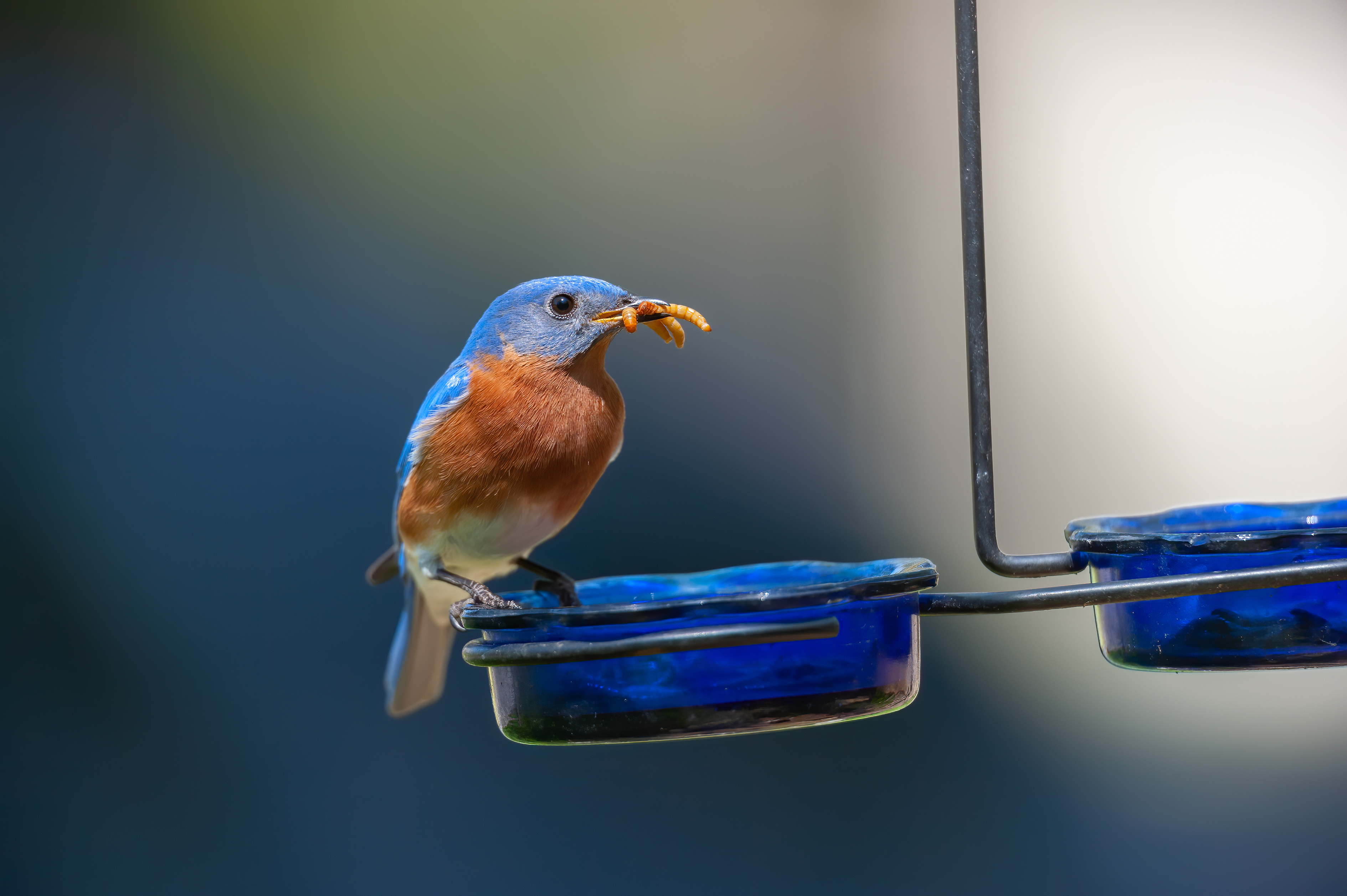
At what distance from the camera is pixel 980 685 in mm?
3734

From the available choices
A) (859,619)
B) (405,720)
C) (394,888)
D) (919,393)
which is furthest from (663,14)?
(859,619)

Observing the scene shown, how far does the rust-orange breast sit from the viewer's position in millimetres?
1646

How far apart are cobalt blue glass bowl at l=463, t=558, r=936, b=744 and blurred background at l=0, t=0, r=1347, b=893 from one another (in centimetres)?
232

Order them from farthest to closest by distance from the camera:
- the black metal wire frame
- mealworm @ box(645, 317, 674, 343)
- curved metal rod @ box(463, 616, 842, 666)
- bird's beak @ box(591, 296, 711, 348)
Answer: mealworm @ box(645, 317, 674, 343) → bird's beak @ box(591, 296, 711, 348) → the black metal wire frame → curved metal rod @ box(463, 616, 842, 666)

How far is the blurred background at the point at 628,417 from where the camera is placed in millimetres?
3395

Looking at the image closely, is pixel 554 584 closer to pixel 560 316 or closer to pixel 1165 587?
pixel 560 316

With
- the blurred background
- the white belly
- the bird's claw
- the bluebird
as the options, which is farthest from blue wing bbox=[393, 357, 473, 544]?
the blurred background

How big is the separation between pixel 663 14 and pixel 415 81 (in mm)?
895

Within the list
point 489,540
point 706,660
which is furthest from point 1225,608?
point 489,540

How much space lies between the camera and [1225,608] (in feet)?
3.86

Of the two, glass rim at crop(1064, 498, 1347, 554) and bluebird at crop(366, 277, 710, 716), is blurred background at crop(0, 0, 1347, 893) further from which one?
glass rim at crop(1064, 498, 1347, 554)

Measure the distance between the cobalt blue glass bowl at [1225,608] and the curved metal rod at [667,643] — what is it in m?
0.36

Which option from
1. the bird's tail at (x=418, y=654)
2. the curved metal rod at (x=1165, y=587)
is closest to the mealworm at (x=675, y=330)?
the curved metal rod at (x=1165, y=587)

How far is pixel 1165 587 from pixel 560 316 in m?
0.96
